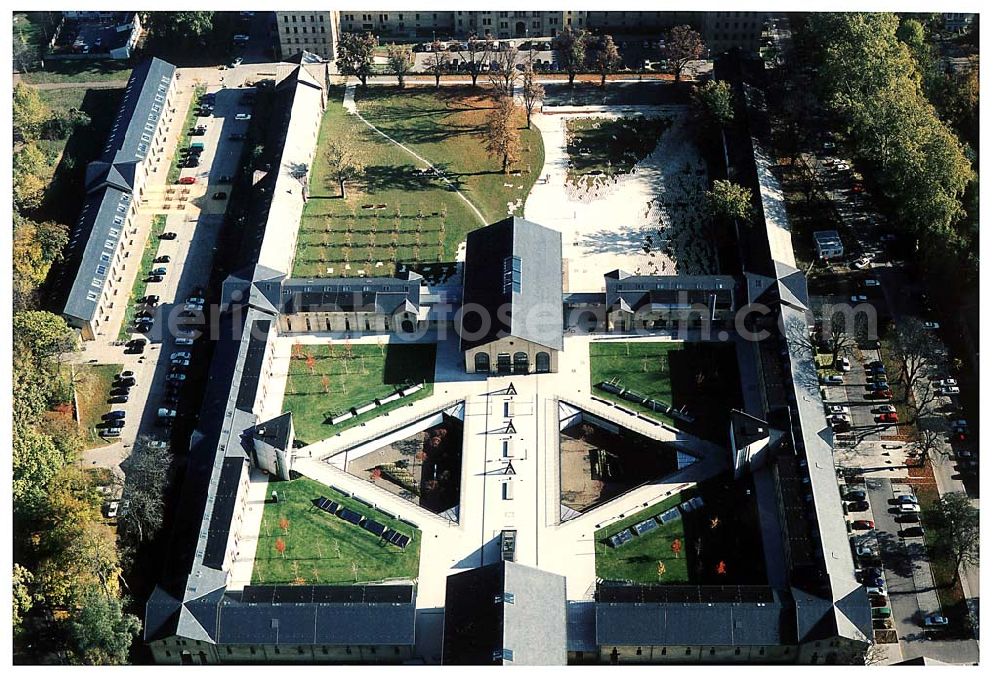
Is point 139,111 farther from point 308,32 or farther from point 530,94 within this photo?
point 530,94

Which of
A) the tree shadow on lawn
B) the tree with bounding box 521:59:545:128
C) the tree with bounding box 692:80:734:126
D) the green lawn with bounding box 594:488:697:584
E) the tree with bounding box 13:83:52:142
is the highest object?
the tree with bounding box 521:59:545:128

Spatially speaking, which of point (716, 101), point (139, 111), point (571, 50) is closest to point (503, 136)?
point (571, 50)

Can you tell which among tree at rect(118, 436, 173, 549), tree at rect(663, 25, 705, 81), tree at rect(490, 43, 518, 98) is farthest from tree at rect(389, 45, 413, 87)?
tree at rect(118, 436, 173, 549)

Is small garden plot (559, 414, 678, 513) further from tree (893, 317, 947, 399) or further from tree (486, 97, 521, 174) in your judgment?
tree (486, 97, 521, 174)

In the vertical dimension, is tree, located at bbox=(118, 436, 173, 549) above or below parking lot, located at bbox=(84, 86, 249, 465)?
below

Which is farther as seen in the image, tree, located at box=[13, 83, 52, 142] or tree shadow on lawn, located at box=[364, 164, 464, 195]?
tree, located at box=[13, 83, 52, 142]
